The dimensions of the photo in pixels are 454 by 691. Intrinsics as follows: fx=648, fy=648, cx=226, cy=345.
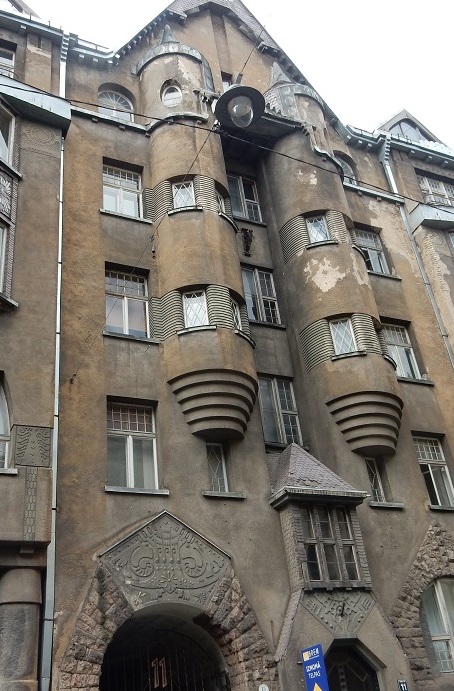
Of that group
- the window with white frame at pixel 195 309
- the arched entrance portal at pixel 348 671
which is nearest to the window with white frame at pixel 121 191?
the window with white frame at pixel 195 309

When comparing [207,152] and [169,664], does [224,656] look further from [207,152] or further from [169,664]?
[207,152]

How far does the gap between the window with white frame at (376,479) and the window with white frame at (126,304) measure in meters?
7.03

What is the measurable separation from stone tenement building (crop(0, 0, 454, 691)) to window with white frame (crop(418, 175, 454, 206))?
291 centimetres

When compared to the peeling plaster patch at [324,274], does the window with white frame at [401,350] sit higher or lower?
lower

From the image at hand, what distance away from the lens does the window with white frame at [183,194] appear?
1867 centimetres

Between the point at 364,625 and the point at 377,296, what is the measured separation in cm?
1060

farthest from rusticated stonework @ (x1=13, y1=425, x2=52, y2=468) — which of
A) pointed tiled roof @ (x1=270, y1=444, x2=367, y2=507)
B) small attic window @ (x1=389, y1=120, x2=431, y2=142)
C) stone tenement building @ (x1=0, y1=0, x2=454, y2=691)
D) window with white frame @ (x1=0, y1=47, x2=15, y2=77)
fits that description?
small attic window @ (x1=389, y1=120, x2=431, y2=142)

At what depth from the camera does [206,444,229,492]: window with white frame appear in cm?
1543

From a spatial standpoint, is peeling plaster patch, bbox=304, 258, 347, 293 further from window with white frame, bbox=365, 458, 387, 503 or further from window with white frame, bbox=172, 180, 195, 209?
window with white frame, bbox=365, 458, 387, 503

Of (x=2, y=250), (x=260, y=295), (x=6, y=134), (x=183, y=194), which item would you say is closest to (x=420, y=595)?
(x=260, y=295)

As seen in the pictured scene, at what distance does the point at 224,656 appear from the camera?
13719 mm

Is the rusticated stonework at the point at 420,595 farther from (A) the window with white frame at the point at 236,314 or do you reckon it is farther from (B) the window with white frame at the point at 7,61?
(B) the window with white frame at the point at 7,61

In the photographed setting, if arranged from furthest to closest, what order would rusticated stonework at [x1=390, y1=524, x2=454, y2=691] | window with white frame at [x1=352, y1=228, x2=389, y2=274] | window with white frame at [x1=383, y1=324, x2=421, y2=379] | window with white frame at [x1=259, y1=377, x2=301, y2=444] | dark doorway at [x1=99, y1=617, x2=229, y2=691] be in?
window with white frame at [x1=352, y1=228, x2=389, y2=274]
window with white frame at [x1=383, y1=324, x2=421, y2=379]
window with white frame at [x1=259, y1=377, x2=301, y2=444]
rusticated stonework at [x1=390, y1=524, x2=454, y2=691]
dark doorway at [x1=99, y1=617, x2=229, y2=691]

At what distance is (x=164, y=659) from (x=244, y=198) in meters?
14.6
